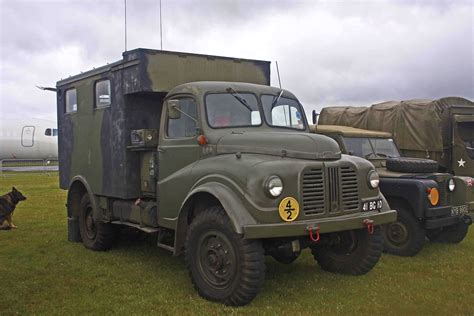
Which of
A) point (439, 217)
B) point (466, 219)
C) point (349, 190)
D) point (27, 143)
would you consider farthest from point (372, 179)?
point (27, 143)

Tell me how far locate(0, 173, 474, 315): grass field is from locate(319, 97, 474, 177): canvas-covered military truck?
2.84 meters

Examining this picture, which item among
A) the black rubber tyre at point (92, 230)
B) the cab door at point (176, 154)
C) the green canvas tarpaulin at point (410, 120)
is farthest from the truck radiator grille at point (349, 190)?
the green canvas tarpaulin at point (410, 120)

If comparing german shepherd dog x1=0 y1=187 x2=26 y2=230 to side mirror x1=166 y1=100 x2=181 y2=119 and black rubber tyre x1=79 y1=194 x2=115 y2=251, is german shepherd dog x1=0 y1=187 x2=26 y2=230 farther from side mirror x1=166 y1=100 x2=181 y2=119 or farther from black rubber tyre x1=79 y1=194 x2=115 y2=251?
side mirror x1=166 y1=100 x2=181 y2=119

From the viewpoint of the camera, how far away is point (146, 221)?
690 centimetres

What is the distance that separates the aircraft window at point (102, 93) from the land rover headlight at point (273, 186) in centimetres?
363

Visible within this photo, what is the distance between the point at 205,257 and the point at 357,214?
68.4 inches

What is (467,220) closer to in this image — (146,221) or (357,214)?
(357,214)

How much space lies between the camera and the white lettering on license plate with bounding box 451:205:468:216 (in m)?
7.67

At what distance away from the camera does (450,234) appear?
863 centimetres

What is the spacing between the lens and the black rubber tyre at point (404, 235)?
24.8 feet

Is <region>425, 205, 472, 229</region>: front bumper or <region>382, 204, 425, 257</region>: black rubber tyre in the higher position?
<region>425, 205, 472, 229</region>: front bumper

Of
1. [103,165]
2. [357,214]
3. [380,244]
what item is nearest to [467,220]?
[380,244]

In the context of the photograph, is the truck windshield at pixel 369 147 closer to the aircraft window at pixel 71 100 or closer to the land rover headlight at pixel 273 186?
the land rover headlight at pixel 273 186

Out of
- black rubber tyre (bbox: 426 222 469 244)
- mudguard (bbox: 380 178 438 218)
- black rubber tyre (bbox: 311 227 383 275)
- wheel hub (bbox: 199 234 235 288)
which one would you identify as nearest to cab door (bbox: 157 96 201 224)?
wheel hub (bbox: 199 234 235 288)
